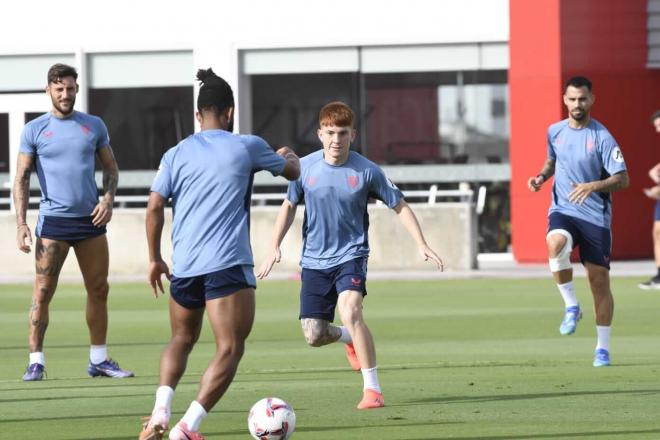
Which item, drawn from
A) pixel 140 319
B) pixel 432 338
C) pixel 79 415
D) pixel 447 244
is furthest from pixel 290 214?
pixel 447 244

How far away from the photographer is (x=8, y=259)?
26281 millimetres

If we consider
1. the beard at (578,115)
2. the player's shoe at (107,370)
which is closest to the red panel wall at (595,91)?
the beard at (578,115)

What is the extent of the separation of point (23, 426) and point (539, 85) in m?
18.8

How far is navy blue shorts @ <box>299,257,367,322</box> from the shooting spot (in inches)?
424

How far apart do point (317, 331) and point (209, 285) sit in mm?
2696

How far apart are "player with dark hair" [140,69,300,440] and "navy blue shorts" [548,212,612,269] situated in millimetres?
5107

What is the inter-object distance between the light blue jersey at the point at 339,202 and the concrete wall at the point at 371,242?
14436 millimetres

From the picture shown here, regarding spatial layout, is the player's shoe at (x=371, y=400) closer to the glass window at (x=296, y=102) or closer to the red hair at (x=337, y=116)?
the red hair at (x=337, y=116)

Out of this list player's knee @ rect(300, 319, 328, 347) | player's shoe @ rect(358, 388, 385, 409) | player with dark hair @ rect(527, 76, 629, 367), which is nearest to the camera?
player's shoe @ rect(358, 388, 385, 409)

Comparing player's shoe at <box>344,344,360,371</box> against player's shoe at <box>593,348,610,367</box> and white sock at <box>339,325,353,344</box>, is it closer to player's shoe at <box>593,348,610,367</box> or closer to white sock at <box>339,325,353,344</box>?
white sock at <box>339,325,353,344</box>

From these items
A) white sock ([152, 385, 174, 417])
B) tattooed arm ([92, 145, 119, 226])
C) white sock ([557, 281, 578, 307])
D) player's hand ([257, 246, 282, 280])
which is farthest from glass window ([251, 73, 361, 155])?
white sock ([152, 385, 174, 417])

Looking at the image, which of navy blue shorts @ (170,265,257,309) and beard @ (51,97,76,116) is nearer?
navy blue shorts @ (170,265,257,309)

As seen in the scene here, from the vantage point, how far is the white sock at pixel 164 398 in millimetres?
8391

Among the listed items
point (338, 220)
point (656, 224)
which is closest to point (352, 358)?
point (338, 220)
